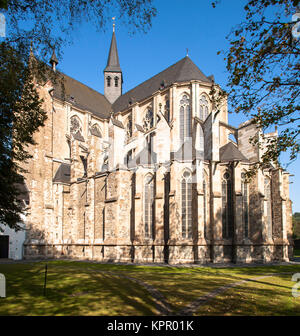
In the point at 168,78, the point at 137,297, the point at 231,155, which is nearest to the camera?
the point at 137,297

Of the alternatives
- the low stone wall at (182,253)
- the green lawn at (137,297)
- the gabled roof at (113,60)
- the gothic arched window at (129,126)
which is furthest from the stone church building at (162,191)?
the gabled roof at (113,60)

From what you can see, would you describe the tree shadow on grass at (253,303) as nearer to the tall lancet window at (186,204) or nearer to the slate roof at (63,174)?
the tall lancet window at (186,204)

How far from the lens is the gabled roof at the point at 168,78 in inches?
1222

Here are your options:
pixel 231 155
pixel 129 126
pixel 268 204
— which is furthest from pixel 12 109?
pixel 129 126

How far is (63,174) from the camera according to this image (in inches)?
1156

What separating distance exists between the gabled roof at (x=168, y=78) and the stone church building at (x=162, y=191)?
0.83 feet

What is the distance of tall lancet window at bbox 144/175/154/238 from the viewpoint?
22.2m

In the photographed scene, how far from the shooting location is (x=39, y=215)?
26.5 metres

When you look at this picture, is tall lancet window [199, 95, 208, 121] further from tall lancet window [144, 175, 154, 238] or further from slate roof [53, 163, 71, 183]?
slate roof [53, 163, 71, 183]

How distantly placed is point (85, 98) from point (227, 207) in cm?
2609

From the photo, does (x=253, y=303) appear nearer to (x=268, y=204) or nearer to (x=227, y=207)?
(x=227, y=207)

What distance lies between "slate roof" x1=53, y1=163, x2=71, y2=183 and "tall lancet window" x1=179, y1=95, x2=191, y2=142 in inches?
494

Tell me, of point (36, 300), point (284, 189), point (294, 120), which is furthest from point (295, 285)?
point (284, 189)

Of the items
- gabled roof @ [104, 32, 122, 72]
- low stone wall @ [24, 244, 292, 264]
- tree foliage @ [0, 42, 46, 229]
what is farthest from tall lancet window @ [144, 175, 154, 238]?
gabled roof @ [104, 32, 122, 72]
